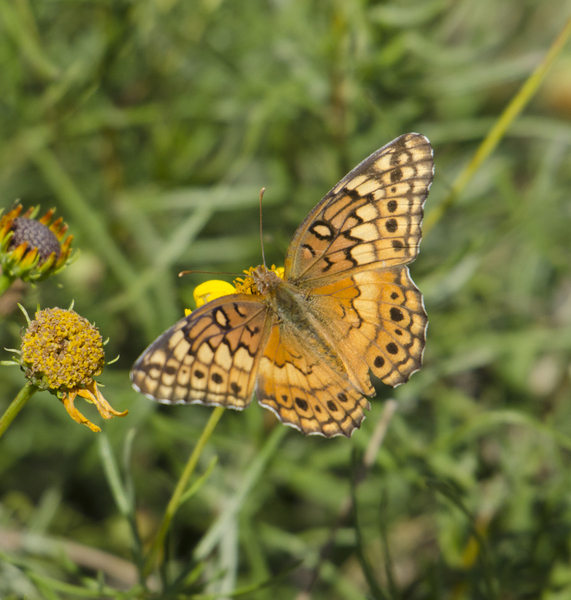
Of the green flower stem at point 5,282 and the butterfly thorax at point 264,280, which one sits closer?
the green flower stem at point 5,282

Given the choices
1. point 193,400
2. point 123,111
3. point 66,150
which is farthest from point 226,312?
point 66,150

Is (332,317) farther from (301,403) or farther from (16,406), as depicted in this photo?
(16,406)

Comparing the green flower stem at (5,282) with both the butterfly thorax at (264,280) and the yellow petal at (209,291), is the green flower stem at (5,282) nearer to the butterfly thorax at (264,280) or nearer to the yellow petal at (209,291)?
the yellow petal at (209,291)

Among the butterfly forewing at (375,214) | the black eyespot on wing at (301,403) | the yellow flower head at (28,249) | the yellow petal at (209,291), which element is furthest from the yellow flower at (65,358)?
the butterfly forewing at (375,214)

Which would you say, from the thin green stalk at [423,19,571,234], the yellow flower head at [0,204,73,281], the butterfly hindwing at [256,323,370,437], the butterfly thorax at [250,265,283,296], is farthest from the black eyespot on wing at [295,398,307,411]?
the thin green stalk at [423,19,571,234]

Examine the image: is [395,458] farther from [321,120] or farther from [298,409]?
[321,120]

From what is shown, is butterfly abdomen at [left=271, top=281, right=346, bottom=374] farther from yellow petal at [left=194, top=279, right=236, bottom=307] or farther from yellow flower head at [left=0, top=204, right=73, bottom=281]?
yellow flower head at [left=0, top=204, right=73, bottom=281]
